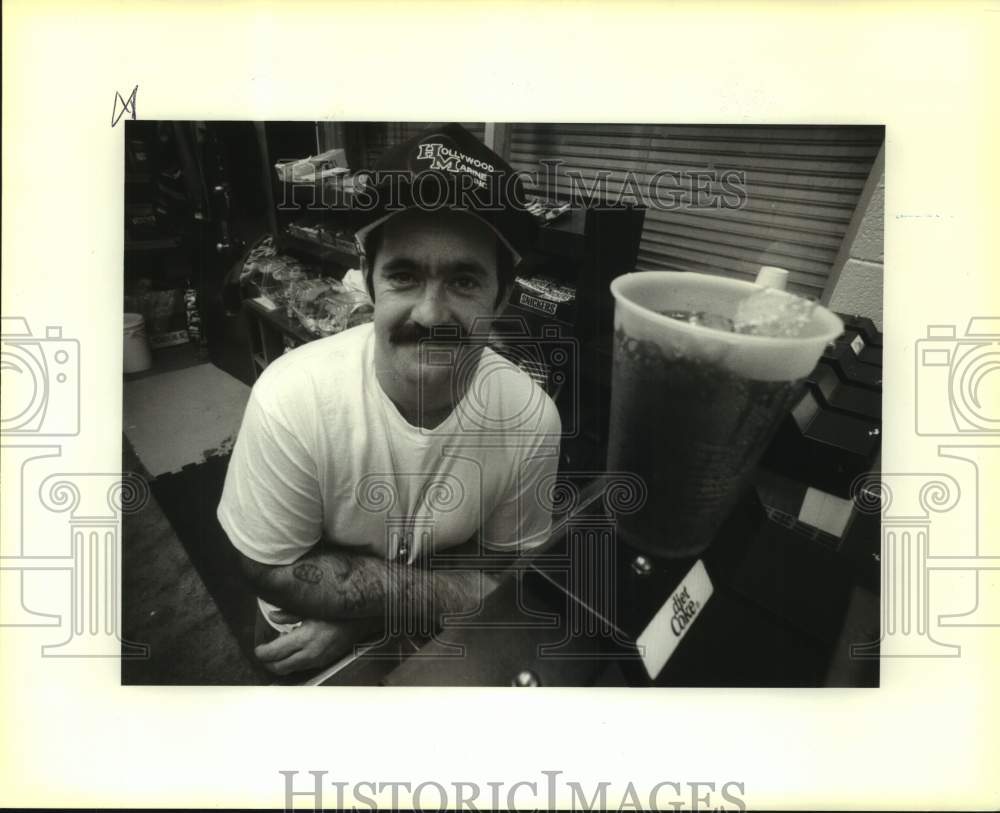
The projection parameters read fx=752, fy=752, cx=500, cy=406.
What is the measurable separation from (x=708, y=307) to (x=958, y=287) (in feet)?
1.63

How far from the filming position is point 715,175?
124 centimetres

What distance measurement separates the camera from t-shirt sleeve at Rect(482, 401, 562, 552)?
1.26 metres

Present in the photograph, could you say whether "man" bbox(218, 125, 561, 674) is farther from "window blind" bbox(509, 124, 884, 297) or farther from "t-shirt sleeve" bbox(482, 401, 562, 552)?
"window blind" bbox(509, 124, 884, 297)

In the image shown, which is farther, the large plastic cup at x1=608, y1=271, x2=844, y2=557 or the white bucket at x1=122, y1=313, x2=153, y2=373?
the white bucket at x1=122, y1=313, x2=153, y2=373

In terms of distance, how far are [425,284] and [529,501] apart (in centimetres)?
40

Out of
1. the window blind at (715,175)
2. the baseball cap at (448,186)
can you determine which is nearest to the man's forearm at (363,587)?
the baseball cap at (448,186)

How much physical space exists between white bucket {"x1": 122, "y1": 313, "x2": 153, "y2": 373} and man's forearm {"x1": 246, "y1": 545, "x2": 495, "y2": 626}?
403 mm

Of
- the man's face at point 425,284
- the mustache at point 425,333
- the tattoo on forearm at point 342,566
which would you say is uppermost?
the man's face at point 425,284

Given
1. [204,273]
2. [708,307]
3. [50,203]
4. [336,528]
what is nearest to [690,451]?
[708,307]

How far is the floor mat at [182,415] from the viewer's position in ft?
4.05

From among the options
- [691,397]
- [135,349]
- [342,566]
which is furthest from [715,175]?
[135,349]

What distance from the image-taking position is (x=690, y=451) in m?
1.12

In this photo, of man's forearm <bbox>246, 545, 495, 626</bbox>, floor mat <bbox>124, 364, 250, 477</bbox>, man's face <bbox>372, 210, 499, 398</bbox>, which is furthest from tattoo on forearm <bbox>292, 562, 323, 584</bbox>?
man's face <bbox>372, 210, 499, 398</bbox>

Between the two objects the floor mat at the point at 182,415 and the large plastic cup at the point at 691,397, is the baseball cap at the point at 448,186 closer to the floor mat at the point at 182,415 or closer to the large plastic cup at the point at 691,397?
the large plastic cup at the point at 691,397
